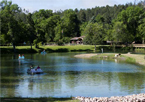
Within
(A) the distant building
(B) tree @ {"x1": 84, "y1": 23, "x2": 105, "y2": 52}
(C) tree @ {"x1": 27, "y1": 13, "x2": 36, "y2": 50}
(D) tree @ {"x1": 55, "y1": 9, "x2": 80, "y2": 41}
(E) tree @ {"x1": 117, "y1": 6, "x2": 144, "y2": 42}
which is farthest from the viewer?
(A) the distant building

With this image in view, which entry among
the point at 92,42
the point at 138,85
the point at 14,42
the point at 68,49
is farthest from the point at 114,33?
the point at 138,85

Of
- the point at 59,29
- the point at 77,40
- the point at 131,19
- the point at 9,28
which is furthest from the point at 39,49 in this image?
the point at 131,19

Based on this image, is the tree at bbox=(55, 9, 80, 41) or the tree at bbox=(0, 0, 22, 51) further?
the tree at bbox=(55, 9, 80, 41)

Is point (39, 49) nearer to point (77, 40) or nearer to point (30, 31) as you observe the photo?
point (30, 31)

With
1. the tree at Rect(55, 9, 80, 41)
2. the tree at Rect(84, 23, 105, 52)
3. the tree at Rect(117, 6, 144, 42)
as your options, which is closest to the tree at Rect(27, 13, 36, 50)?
the tree at Rect(84, 23, 105, 52)

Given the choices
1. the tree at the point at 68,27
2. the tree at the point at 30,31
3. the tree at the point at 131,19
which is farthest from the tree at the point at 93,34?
the tree at the point at 30,31

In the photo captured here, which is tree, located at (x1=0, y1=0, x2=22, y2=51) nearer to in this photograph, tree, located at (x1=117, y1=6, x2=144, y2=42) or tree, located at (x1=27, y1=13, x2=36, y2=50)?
tree, located at (x1=27, y1=13, x2=36, y2=50)

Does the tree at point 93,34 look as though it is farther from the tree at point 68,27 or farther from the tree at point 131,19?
the tree at point 131,19

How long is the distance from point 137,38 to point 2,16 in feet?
250


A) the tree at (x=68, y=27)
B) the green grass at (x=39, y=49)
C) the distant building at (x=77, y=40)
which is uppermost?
the tree at (x=68, y=27)

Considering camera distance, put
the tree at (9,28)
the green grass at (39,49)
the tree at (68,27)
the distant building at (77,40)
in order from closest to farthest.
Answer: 1. the tree at (9,28)
2. the green grass at (39,49)
3. the tree at (68,27)
4. the distant building at (77,40)

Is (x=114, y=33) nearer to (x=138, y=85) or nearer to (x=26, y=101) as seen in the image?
(x=138, y=85)

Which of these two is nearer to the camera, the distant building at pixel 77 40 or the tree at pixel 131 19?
the tree at pixel 131 19

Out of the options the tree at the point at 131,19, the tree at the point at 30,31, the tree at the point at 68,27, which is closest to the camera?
the tree at the point at 30,31
